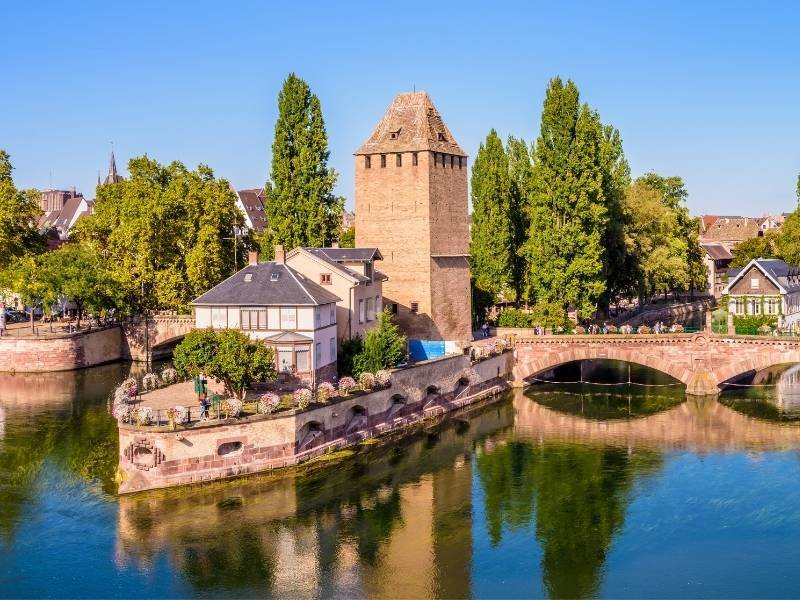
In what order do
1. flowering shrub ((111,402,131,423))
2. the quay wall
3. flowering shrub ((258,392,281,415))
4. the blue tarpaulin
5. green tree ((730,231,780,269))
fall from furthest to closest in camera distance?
green tree ((730,231,780,269)), the blue tarpaulin, flowering shrub ((258,392,281,415)), flowering shrub ((111,402,131,423)), the quay wall

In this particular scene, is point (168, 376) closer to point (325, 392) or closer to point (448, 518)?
point (325, 392)

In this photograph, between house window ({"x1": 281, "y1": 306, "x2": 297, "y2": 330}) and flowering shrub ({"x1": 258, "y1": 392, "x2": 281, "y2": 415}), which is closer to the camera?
flowering shrub ({"x1": 258, "y1": 392, "x2": 281, "y2": 415})

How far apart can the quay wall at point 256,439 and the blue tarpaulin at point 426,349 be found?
5.42 metres

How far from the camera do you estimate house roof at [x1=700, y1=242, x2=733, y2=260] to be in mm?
132375

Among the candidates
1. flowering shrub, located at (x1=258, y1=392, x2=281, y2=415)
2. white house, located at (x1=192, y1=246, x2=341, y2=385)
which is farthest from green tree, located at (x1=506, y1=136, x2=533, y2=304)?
flowering shrub, located at (x1=258, y1=392, x2=281, y2=415)

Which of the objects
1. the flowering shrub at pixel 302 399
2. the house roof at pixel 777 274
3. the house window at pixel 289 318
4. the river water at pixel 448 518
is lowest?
the river water at pixel 448 518

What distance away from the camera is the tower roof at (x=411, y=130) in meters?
63.7

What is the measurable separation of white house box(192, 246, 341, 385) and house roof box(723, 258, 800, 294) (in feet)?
143

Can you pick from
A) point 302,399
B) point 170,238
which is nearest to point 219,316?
point 302,399

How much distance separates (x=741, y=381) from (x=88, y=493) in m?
44.1

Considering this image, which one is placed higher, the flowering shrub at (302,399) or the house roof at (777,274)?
the house roof at (777,274)

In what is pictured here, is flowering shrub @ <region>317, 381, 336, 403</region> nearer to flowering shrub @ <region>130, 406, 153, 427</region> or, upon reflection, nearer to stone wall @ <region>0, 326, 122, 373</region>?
flowering shrub @ <region>130, 406, 153, 427</region>

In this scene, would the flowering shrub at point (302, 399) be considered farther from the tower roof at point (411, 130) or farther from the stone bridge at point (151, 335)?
the stone bridge at point (151, 335)

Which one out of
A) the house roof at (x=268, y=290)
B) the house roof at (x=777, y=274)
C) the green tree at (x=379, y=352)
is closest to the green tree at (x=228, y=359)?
the house roof at (x=268, y=290)
